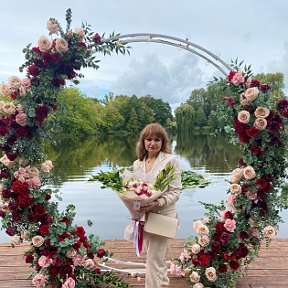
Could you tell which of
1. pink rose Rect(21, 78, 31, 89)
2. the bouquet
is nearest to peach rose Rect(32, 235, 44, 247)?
the bouquet

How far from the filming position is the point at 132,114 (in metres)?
28.9

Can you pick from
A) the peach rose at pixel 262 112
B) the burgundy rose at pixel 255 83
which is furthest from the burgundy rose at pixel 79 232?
the burgundy rose at pixel 255 83

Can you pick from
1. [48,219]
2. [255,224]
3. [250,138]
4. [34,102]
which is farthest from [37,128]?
[255,224]

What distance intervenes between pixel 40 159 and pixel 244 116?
6.72 feet

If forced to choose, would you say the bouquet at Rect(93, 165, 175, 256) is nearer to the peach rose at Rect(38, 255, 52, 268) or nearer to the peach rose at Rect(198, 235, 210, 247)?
the peach rose at Rect(198, 235, 210, 247)

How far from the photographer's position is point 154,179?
12.1ft

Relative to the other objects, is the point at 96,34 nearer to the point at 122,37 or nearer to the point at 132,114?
the point at 122,37

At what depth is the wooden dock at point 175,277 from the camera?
4543 mm

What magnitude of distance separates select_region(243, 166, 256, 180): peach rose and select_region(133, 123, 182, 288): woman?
0.68 metres

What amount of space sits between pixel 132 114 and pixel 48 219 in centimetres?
2497

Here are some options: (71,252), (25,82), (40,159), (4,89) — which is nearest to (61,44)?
(25,82)

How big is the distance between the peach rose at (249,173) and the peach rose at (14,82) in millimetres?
2333

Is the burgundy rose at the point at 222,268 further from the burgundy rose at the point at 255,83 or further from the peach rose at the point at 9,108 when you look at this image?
the peach rose at the point at 9,108

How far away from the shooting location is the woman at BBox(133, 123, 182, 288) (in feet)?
12.1
